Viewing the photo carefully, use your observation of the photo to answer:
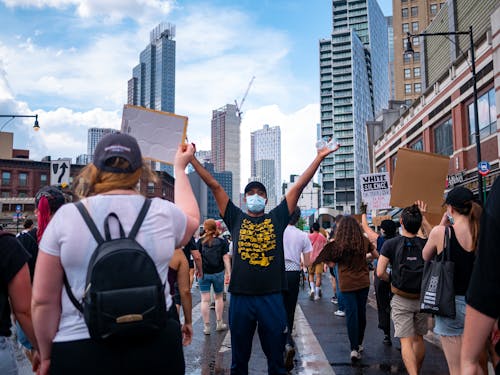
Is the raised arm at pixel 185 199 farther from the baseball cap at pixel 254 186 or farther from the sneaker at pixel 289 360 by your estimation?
the sneaker at pixel 289 360

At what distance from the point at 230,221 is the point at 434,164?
3.14 m

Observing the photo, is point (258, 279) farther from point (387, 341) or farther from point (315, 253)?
point (315, 253)

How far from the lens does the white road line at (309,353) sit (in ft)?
20.5

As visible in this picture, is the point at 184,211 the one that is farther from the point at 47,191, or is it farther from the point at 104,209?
the point at 47,191

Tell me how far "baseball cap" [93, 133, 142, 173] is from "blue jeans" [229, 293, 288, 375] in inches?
93.8

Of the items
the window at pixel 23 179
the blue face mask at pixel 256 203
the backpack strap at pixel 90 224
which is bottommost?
the backpack strap at pixel 90 224

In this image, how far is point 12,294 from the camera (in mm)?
2750

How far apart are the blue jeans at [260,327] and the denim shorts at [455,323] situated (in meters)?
1.42

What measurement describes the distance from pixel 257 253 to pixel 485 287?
9.48 ft

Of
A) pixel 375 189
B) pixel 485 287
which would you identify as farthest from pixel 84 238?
pixel 375 189

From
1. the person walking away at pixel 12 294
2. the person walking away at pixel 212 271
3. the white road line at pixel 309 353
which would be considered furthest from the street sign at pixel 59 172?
the person walking away at pixel 12 294

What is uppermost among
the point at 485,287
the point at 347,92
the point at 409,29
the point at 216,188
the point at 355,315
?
the point at 347,92

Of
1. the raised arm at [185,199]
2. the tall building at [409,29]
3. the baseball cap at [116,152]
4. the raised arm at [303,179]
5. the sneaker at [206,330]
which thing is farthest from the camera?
the tall building at [409,29]

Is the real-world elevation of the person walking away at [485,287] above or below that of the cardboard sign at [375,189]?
below
